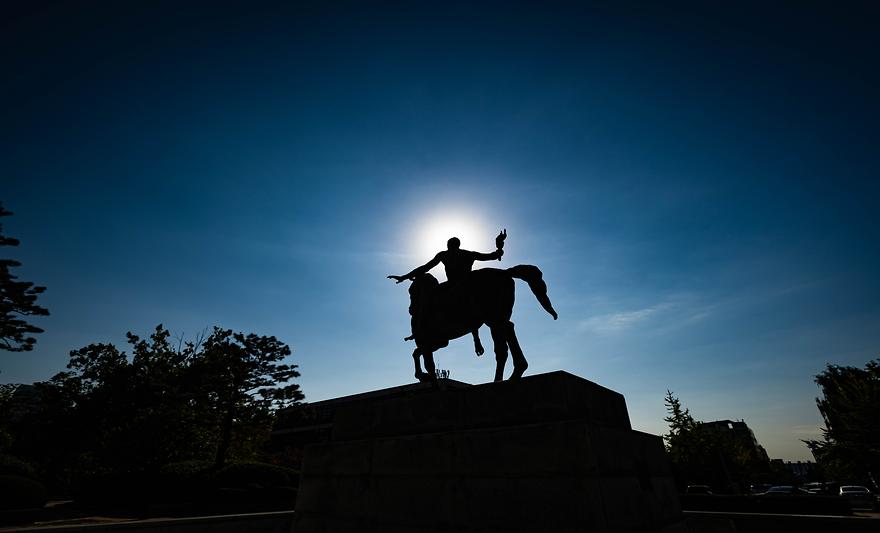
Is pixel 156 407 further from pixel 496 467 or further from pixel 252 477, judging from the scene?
pixel 496 467

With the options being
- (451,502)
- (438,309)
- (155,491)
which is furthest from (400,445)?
(155,491)

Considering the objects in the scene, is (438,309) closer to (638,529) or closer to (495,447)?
(495,447)

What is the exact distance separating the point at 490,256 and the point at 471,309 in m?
1.18

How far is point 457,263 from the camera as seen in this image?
823 centimetres

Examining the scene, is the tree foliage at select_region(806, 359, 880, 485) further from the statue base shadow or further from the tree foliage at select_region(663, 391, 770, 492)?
the statue base shadow

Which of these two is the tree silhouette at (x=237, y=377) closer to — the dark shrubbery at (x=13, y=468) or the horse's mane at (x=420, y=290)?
the dark shrubbery at (x=13, y=468)

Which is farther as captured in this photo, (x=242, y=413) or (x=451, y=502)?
(x=242, y=413)

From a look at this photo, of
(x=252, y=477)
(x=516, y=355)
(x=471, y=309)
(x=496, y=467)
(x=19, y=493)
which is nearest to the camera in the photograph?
(x=496, y=467)

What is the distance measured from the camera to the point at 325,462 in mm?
7137

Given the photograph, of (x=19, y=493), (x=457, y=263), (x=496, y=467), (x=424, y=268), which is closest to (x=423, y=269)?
(x=424, y=268)

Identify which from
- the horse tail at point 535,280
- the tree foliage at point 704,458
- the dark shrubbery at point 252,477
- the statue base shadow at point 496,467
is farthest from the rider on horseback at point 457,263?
the tree foliage at point 704,458

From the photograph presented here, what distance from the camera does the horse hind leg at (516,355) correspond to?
22.6ft

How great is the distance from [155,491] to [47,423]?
600 inches

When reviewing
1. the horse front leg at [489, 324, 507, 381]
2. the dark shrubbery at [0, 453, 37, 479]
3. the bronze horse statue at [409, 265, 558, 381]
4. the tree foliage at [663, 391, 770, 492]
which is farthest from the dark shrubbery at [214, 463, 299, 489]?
the tree foliage at [663, 391, 770, 492]
